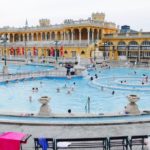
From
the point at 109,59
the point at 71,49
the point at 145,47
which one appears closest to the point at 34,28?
the point at 71,49

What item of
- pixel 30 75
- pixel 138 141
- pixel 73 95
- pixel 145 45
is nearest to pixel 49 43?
pixel 145 45

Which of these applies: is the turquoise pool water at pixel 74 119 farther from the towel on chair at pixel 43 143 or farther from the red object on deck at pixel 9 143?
the red object on deck at pixel 9 143

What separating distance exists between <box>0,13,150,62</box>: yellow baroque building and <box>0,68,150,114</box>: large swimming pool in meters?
24.5

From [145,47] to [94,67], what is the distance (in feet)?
45.5

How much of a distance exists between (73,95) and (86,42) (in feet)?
127

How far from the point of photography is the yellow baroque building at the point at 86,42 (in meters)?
67.3

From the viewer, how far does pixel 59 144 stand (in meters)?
10.7

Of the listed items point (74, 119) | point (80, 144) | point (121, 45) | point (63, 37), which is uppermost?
point (63, 37)

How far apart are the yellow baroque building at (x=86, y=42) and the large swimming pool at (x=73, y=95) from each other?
24.5 metres

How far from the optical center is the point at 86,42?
70875 millimetres

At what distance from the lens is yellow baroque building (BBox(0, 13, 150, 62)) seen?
67.3 metres

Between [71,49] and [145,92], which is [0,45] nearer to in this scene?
[71,49]

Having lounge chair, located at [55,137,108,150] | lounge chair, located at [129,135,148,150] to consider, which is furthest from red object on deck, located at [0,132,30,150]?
lounge chair, located at [129,135,148,150]

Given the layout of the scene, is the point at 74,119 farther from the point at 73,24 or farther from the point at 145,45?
the point at 73,24
